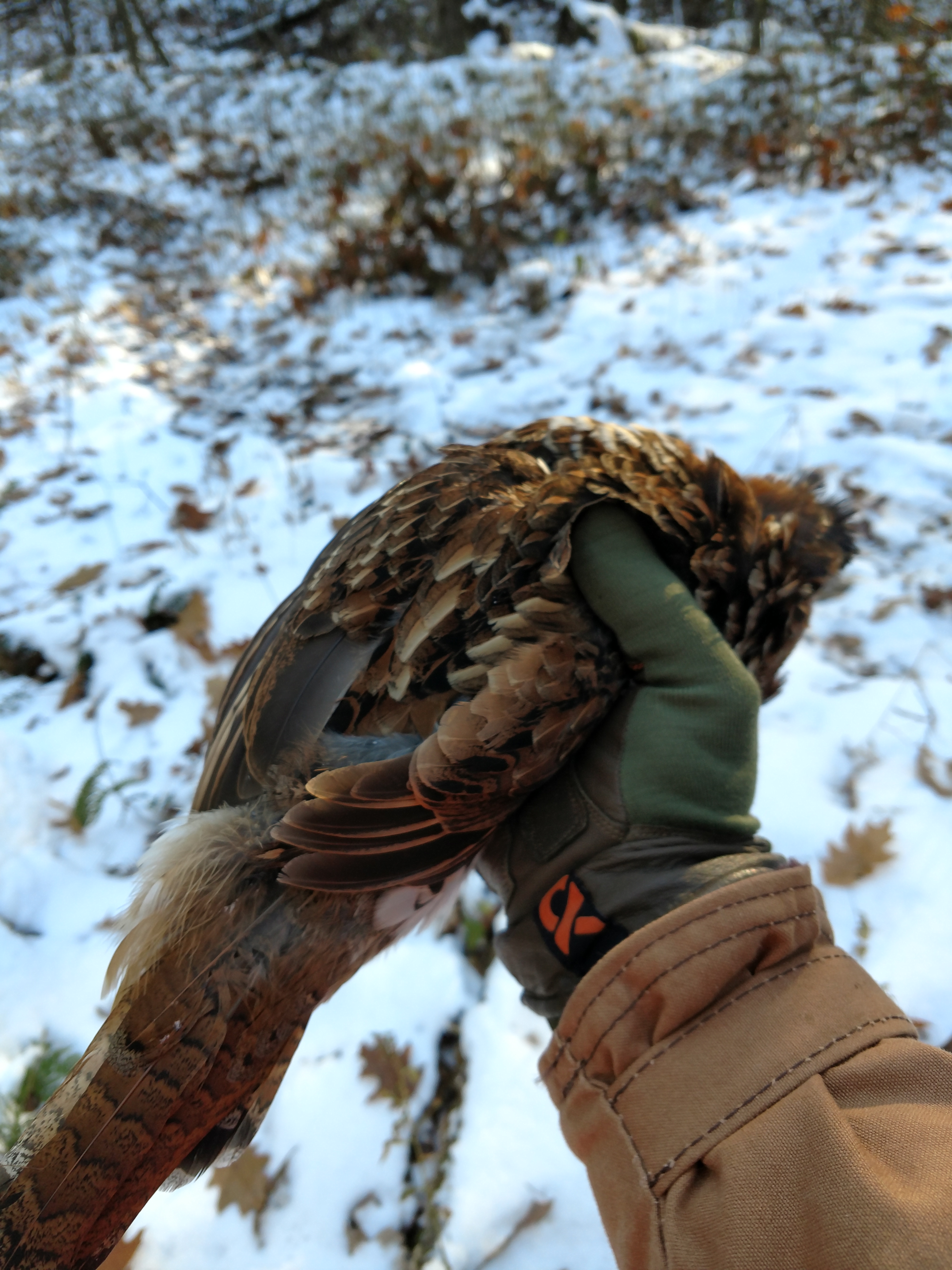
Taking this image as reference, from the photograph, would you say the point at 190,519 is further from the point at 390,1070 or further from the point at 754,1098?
the point at 754,1098

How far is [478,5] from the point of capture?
10.5 metres

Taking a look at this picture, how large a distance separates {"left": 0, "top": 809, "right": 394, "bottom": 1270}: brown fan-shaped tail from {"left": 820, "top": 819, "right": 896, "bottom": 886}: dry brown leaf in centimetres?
157

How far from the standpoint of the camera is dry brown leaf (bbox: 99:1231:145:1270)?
1.76 metres

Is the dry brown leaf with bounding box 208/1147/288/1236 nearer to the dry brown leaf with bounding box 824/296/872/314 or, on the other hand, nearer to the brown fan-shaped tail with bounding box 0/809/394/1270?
the brown fan-shaped tail with bounding box 0/809/394/1270

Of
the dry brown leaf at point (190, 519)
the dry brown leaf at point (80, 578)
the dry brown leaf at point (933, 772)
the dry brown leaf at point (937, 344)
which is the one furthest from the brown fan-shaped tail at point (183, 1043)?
the dry brown leaf at point (937, 344)

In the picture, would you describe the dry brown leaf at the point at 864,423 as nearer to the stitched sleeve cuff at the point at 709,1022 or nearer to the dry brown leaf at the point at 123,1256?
the stitched sleeve cuff at the point at 709,1022

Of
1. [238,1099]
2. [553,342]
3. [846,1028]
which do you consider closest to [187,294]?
[553,342]

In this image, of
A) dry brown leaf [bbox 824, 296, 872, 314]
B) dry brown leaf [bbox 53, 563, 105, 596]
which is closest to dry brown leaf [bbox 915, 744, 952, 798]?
dry brown leaf [bbox 824, 296, 872, 314]

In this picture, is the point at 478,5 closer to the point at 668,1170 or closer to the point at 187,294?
the point at 187,294

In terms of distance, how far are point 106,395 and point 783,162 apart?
6410mm

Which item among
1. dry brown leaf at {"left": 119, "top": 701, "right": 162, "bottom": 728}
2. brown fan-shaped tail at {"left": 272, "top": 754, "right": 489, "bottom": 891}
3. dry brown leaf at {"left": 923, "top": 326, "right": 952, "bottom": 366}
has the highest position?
dry brown leaf at {"left": 923, "top": 326, "right": 952, "bottom": 366}

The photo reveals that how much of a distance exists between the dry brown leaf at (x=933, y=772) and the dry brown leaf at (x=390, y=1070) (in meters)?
2.02

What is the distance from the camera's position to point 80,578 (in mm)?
3615

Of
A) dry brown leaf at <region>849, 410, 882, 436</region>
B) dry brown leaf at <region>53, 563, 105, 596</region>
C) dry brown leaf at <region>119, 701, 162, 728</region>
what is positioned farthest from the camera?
dry brown leaf at <region>849, 410, 882, 436</region>
